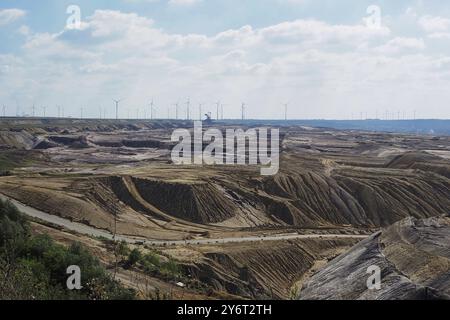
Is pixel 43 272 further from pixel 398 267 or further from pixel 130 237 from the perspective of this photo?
pixel 130 237

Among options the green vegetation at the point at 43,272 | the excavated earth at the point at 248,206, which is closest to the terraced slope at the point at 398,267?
the excavated earth at the point at 248,206

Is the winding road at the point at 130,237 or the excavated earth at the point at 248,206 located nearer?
the excavated earth at the point at 248,206

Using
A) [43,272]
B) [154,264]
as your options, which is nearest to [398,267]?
[154,264]

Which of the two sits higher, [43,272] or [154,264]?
[43,272]

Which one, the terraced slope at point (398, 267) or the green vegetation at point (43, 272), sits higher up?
the green vegetation at point (43, 272)

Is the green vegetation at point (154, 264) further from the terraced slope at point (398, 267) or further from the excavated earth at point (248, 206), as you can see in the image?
the terraced slope at point (398, 267)
